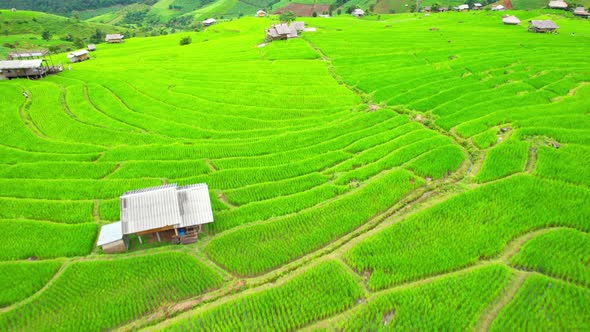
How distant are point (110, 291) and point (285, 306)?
336 inches

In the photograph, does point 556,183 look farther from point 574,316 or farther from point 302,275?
point 302,275

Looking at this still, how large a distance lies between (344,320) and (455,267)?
20.6 feet

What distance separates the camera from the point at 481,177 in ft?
71.5

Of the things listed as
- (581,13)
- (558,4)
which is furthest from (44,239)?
(558,4)

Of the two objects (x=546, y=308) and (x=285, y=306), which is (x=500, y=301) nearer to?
(x=546, y=308)

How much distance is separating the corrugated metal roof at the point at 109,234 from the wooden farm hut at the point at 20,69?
43.0 metres

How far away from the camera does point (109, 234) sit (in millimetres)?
17688

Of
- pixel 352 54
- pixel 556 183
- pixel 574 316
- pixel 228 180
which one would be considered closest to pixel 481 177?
pixel 556 183

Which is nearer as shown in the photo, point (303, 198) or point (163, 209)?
point (163, 209)

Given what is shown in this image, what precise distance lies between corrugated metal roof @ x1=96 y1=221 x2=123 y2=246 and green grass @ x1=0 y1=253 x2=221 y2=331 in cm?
109

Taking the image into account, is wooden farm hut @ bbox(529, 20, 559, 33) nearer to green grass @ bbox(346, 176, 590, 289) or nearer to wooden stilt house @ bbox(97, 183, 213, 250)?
green grass @ bbox(346, 176, 590, 289)

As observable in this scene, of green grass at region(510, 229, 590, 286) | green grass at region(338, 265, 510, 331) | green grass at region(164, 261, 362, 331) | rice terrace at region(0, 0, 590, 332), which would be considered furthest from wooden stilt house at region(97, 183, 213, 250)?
green grass at region(510, 229, 590, 286)

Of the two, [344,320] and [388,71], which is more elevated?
[388,71]

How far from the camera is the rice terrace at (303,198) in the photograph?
14.4 meters
